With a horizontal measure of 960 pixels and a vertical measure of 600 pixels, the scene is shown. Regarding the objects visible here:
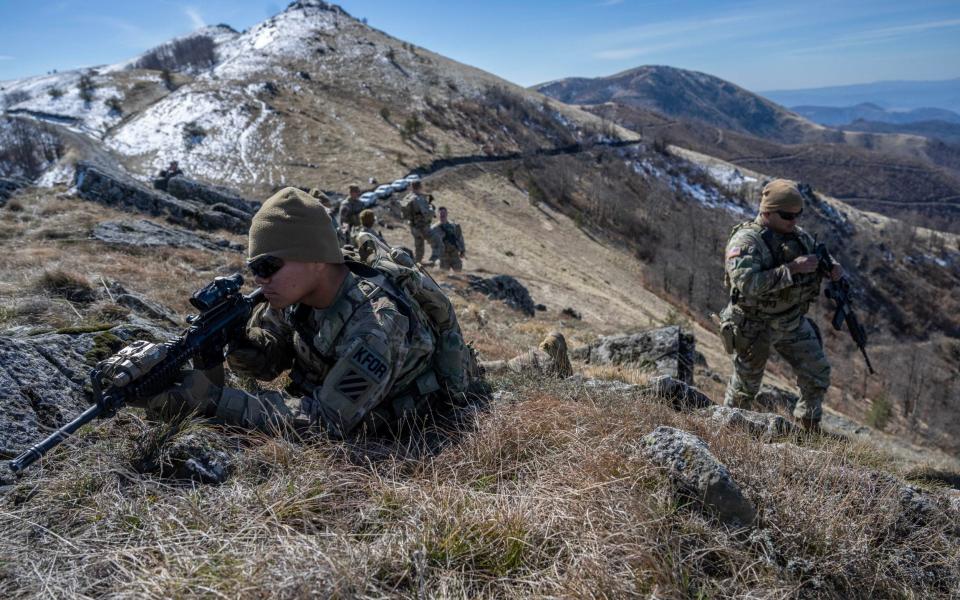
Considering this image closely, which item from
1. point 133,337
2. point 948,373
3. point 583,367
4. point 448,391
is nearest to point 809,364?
point 583,367

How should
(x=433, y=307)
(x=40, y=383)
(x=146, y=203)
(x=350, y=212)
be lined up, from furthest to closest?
(x=146, y=203) → (x=350, y=212) → (x=433, y=307) → (x=40, y=383)

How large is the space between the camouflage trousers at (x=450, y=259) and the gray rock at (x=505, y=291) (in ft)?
1.61

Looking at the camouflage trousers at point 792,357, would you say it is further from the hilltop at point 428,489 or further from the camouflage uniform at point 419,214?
the camouflage uniform at point 419,214

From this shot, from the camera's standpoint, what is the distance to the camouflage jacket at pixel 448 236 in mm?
14195

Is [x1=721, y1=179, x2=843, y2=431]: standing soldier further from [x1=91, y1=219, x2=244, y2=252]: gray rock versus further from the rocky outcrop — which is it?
the rocky outcrop

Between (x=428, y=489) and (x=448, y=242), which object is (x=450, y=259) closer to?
(x=448, y=242)

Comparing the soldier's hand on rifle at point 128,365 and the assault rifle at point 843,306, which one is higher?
the soldier's hand on rifle at point 128,365

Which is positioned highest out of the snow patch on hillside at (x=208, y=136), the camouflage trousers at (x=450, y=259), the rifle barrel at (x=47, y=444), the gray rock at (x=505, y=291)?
the snow patch on hillside at (x=208, y=136)

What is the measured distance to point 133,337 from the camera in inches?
125

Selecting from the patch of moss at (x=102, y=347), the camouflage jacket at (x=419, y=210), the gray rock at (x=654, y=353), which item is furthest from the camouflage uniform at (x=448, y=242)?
the patch of moss at (x=102, y=347)

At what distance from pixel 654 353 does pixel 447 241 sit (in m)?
8.41

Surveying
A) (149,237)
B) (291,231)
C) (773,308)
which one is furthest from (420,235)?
(291,231)

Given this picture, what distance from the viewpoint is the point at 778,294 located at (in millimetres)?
4582

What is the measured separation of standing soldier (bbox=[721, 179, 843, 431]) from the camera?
4.46 meters
